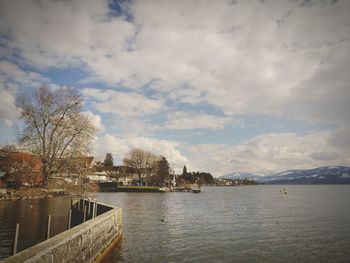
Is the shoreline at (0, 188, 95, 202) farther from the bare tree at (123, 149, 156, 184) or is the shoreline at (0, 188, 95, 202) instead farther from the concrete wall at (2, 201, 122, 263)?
the bare tree at (123, 149, 156, 184)

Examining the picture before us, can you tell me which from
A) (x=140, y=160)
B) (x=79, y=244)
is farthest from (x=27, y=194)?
(x=140, y=160)

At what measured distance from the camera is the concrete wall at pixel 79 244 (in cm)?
817

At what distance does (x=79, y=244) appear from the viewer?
11367 mm

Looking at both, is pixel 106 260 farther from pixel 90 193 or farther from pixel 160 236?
pixel 90 193

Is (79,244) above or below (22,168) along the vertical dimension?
below

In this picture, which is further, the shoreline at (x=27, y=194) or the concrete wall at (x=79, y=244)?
the shoreline at (x=27, y=194)

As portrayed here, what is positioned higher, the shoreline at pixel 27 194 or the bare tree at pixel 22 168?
the bare tree at pixel 22 168

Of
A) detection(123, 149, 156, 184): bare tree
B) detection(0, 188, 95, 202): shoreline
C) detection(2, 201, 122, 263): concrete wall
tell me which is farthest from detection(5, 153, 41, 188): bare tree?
detection(123, 149, 156, 184): bare tree

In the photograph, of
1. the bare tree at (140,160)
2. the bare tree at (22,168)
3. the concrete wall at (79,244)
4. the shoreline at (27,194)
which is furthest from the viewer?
the bare tree at (140,160)

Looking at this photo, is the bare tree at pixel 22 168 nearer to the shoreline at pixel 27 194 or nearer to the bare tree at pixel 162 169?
the shoreline at pixel 27 194

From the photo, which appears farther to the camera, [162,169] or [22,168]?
[162,169]

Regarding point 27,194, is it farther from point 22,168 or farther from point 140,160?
point 140,160

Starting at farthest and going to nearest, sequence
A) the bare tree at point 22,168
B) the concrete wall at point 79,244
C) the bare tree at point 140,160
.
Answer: the bare tree at point 140,160
the bare tree at point 22,168
the concrete wall at point 79,244

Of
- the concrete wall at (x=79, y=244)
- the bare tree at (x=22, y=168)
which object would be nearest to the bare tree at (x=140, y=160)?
the bare tree at (x=22, y=168)
